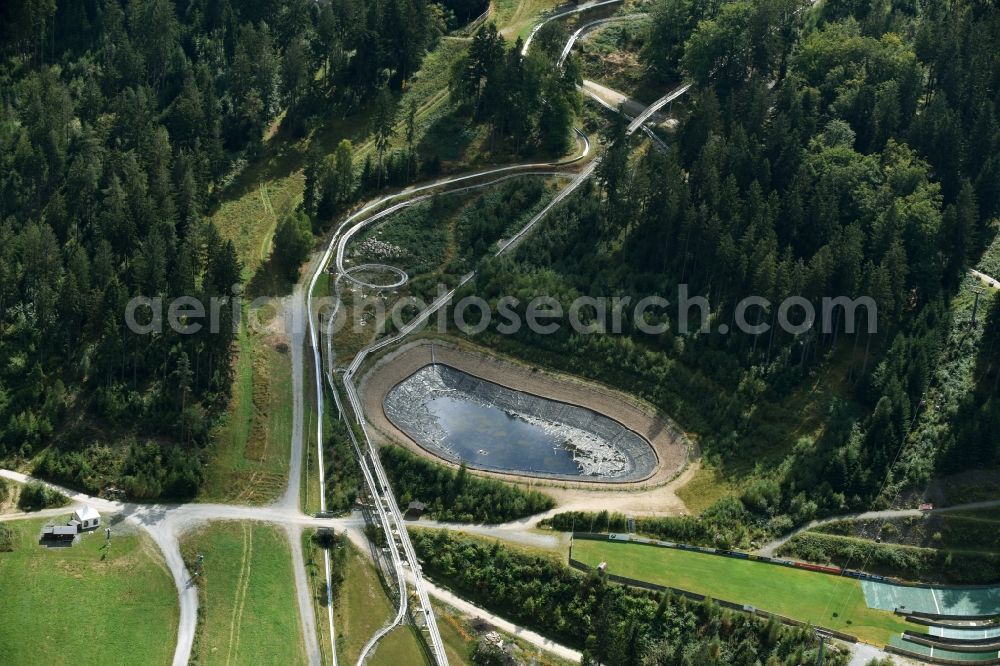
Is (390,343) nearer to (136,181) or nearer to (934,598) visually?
(136,181)

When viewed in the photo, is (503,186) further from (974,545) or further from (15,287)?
(974,545)

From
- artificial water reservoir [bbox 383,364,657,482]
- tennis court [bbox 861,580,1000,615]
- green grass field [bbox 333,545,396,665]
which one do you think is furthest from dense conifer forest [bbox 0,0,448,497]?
tennis court [bbox 861,580,1000,615]

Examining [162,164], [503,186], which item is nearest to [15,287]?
[162,164]

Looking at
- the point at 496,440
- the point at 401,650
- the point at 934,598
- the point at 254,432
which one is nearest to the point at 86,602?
the point at 401,650

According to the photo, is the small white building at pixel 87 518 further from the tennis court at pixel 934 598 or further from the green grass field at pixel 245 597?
the tennis court at pixel 934 598

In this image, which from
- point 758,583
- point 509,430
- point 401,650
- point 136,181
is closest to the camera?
point 401,650
